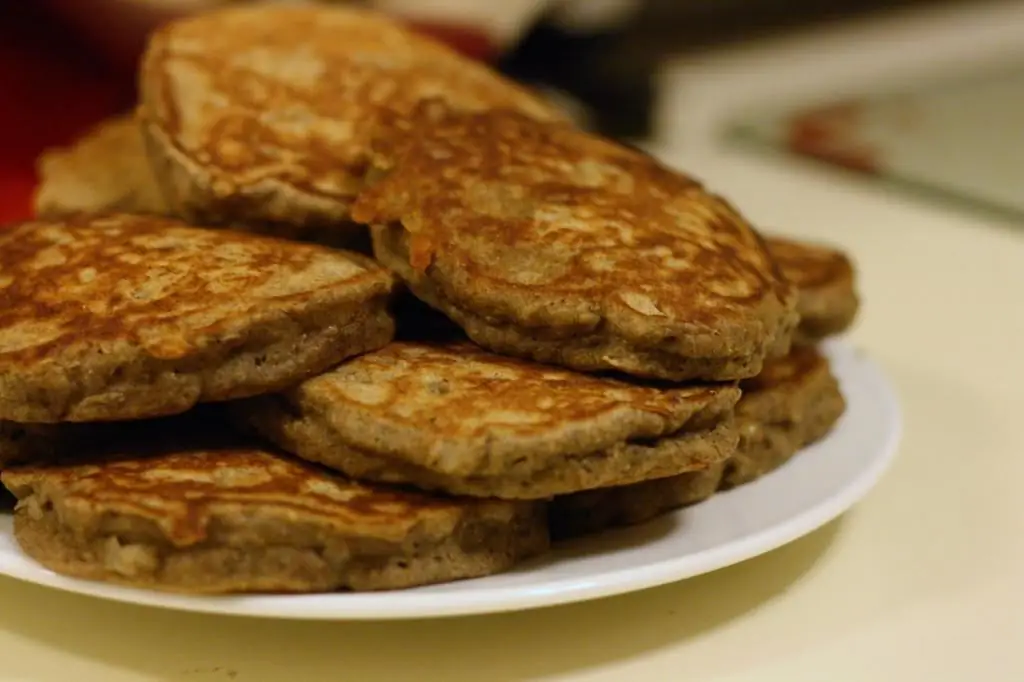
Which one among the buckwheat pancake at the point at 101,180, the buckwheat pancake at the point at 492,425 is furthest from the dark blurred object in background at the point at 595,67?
the buckwheat pancake at the point at 492,425

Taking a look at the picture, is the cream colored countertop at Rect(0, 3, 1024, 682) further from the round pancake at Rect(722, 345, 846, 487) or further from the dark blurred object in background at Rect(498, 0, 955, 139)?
the dark blurred object in background at Rect(498, 0, 955, 139)

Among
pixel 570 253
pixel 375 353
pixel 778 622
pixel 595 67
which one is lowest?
pixel 778 622

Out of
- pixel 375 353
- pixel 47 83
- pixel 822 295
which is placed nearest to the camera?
pixel 375 353

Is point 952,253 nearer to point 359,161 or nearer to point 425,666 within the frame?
point 359,161

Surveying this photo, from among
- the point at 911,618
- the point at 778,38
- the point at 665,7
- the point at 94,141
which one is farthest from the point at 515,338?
the point at 778,38

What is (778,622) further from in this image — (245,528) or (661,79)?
(661,79)

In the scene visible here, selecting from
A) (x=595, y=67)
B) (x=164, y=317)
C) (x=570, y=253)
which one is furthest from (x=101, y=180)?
(x=595, y=67)
